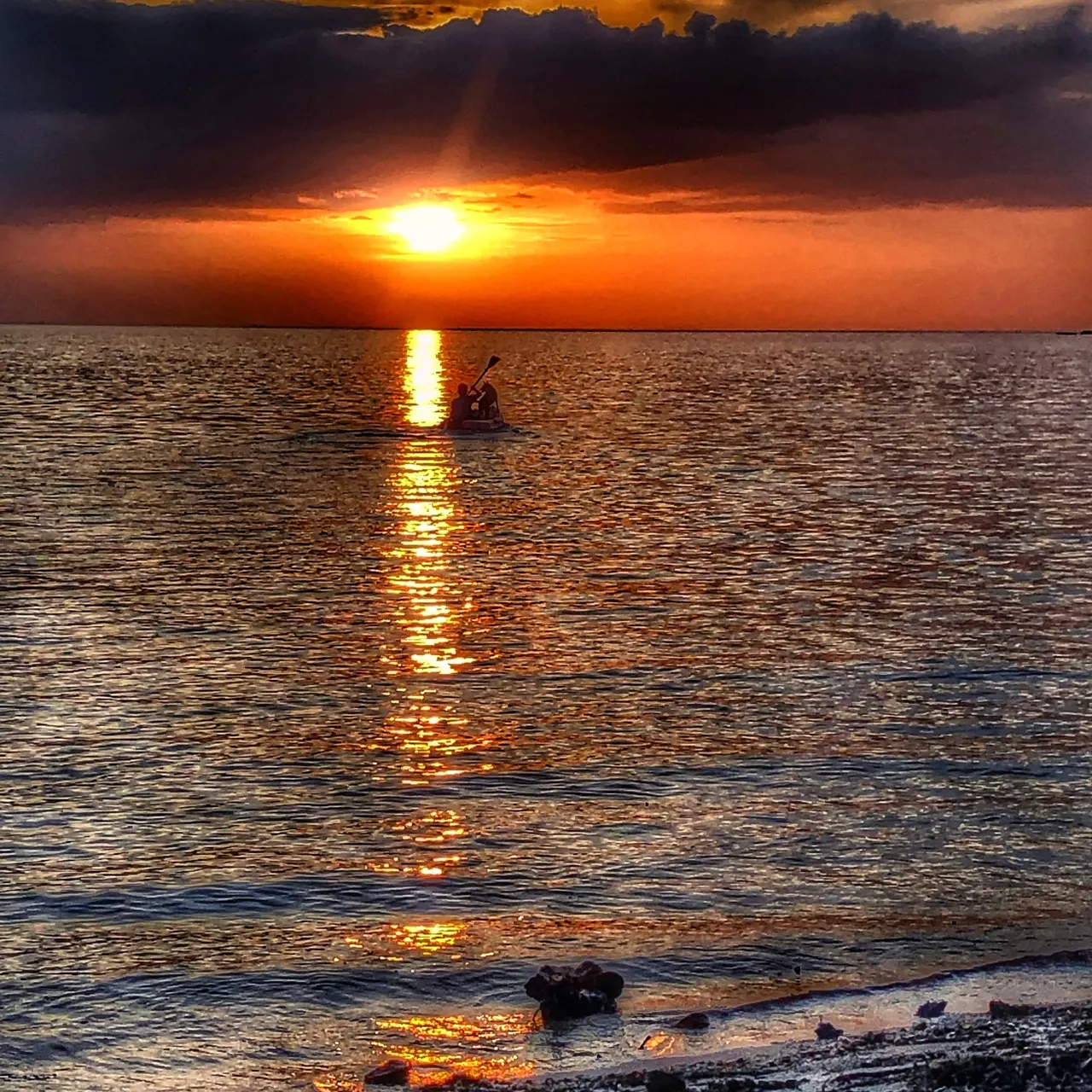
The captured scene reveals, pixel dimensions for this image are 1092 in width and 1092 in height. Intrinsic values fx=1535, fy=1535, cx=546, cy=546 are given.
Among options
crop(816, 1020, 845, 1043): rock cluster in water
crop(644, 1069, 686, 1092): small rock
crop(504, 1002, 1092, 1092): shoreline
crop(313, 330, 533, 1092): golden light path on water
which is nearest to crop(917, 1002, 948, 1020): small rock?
crop(504, 1002, 1092, 1092): shoreline

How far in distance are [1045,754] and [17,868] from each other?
14.8 m

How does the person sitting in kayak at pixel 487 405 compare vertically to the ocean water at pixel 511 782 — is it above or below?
above

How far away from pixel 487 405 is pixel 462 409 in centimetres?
238

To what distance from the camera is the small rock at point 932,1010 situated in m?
14.1

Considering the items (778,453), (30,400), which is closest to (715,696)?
(778,453)

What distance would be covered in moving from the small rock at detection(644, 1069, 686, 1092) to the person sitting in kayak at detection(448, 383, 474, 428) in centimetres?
7994

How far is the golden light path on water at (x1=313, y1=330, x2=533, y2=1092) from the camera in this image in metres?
14.0

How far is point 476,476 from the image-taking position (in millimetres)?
70625

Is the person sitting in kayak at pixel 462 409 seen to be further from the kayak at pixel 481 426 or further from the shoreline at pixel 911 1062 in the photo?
the shoreline at pixel 911 1062

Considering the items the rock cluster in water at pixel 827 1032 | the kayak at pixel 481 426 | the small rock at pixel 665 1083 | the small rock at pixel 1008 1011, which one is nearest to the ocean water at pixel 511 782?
the rock cluster in water at pixel 827 1032

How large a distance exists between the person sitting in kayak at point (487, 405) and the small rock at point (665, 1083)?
78.2 metres

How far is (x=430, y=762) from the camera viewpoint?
2298 centimetres

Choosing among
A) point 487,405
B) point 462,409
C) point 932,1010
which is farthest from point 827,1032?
point 462,409

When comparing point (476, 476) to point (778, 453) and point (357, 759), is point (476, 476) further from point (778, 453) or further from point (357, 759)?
point (357, 759)
